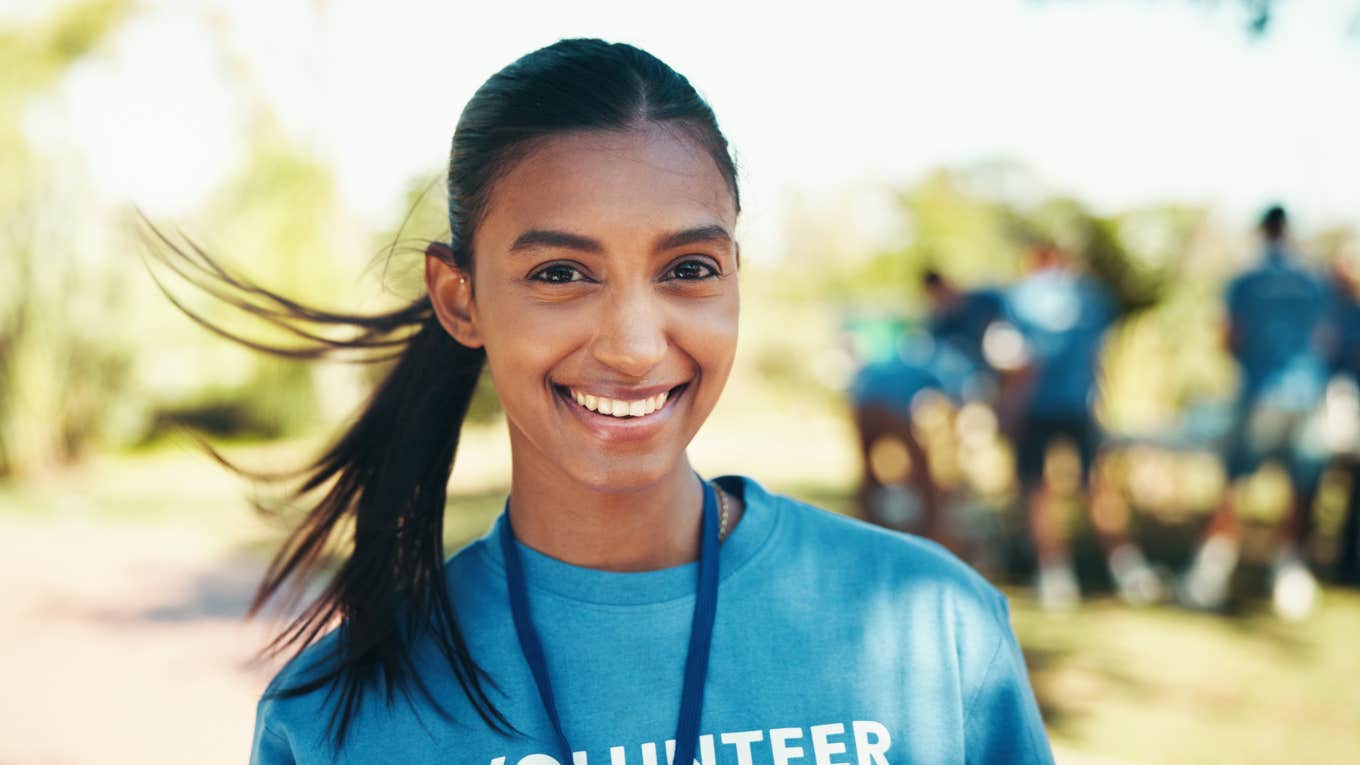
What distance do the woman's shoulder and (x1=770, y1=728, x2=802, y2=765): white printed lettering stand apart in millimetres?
229

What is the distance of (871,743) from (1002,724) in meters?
0.20

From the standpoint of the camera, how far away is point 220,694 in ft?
17.5

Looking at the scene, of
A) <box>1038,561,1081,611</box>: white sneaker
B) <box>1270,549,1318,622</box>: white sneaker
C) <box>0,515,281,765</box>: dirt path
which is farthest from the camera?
<box>1038,561,1081,611</box>: white sneaker

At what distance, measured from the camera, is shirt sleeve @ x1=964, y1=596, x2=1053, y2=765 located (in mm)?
1478

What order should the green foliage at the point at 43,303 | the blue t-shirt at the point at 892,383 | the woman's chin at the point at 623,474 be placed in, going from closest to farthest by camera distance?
1. the woman's chin at the point at 623,474
2. the blue t-shirt at the point at 892,383
3. the green foliage at the point at 43,303

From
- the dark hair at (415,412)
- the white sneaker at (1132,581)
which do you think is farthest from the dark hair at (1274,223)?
the dark hair at (415,412)

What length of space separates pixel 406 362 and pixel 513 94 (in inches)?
21.4

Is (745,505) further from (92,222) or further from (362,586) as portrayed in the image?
(92,222)

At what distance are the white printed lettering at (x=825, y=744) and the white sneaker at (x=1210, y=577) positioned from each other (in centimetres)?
550

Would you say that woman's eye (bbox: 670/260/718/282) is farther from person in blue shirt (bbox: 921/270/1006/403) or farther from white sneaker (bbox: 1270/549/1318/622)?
white sneaker (bbox: 1270/549/1318/622)

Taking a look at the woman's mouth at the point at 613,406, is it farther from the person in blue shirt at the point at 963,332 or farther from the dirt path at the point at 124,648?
the person in blue shirt at the point at 963,332


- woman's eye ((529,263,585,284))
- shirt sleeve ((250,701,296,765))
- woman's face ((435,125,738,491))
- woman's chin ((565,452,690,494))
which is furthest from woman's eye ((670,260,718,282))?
shirt sleeve ((250,701,296,765))

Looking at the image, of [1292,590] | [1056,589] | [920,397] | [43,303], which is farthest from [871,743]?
[43,303]

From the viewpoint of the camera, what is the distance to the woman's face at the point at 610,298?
1433mm
